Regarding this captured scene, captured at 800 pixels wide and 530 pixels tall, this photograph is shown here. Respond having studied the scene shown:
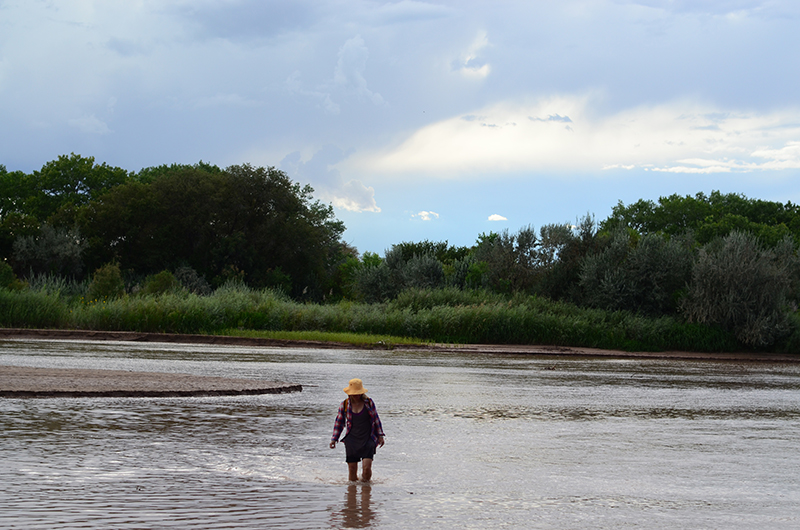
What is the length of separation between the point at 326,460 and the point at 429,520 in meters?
2.55

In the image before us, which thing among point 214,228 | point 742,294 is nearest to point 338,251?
point 214,228

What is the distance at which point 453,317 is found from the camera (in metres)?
33.5

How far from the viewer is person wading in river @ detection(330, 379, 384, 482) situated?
302 inches

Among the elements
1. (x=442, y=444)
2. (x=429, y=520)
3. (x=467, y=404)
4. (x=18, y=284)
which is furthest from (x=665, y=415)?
(x=18, y=284)

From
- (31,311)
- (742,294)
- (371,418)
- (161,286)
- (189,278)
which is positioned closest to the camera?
(371,418)

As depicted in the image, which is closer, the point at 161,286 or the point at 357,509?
the point at 357,509

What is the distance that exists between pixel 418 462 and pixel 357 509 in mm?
2126

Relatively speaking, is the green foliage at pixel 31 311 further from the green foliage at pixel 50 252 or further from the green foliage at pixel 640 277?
the green foliage at pixel 640 277

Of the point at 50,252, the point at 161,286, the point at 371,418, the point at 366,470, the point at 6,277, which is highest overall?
the point at 50,252

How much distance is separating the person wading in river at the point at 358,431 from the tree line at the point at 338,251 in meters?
31.7

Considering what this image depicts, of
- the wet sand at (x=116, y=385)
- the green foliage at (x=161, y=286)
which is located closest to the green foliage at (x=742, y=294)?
the green foliage at (x=161, y=286)

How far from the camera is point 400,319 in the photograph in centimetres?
3434

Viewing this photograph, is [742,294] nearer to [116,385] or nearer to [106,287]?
[106,287]

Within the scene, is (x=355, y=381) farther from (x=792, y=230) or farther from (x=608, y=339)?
(x=792, y=230)
